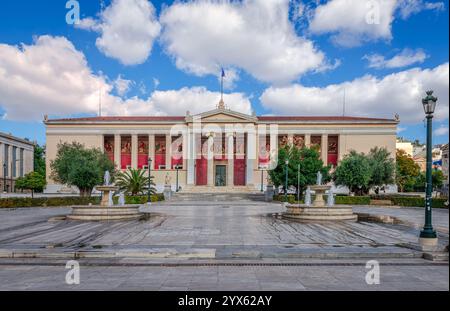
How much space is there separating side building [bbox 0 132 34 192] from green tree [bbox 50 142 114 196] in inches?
1711

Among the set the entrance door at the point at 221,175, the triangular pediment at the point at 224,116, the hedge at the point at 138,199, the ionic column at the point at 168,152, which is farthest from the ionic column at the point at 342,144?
the hedge at the point at 138,199

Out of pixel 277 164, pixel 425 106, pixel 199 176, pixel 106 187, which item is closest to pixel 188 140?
pixel 199 176

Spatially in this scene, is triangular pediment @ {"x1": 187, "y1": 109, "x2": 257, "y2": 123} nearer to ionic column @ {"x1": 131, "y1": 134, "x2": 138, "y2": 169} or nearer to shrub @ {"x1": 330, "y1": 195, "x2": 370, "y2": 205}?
ionic column @ {"x1": 131, "y1": 134, "x2": 138, "y2": 169}

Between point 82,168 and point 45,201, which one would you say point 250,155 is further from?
point 45,201

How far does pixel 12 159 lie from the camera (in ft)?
274

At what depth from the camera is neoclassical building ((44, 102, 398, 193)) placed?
60094 mm

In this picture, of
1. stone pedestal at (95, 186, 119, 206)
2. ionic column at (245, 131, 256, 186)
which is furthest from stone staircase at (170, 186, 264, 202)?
stone pedestal at (95, 186, 119, 206)

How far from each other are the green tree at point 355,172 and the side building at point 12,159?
6735 cm

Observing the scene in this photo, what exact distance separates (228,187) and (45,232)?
4222cm

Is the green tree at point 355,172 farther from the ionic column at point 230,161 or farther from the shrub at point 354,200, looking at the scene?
the ionic column at point 230,161

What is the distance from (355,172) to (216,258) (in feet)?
111

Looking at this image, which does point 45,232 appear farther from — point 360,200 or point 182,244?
point 360,200

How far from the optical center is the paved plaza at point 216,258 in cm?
724

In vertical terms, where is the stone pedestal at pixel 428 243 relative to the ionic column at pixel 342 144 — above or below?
below
